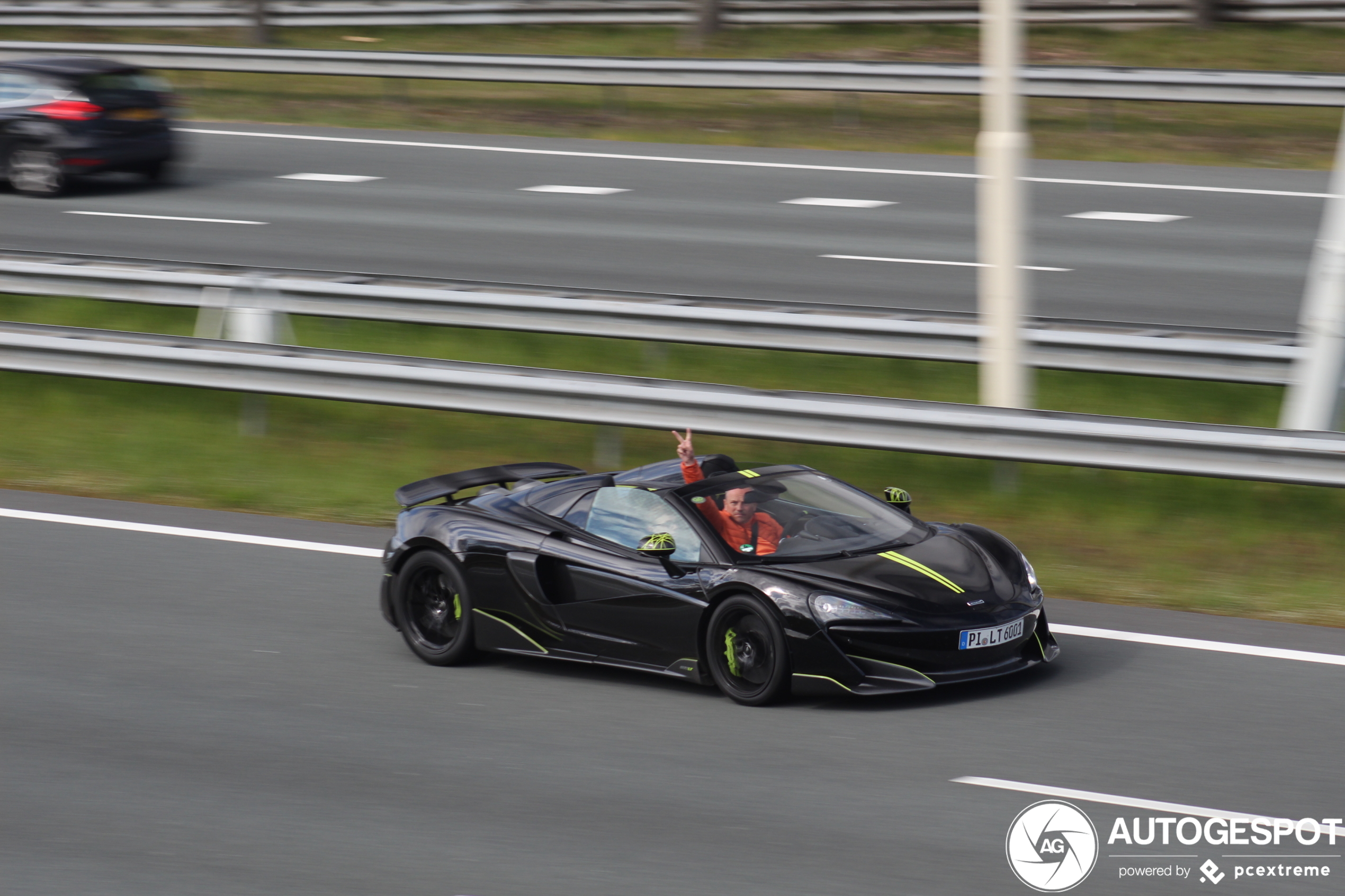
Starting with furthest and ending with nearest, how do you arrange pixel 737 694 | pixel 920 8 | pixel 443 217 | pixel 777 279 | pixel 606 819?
pixel 920 8, pixel 443 217, pixel 777 279, pixel 737 694, pixel 606 819

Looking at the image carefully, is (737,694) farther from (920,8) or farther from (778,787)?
(920,8)

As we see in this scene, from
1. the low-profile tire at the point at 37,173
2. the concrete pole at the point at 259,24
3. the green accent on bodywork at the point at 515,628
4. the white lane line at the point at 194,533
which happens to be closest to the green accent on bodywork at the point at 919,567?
the green accent on bodywork at the point at 515,628

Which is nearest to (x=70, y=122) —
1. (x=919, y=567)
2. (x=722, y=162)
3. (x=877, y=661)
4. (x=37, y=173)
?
(x=37, y=173)

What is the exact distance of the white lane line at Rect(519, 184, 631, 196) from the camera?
2138cm

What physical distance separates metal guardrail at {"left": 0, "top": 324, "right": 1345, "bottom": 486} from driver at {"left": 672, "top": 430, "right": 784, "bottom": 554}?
2623mm

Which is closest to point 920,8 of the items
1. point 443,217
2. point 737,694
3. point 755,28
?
point 755,28

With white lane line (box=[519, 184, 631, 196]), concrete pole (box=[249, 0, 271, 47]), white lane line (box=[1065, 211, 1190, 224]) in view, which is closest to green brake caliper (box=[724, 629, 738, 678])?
white lane line (box=[1065, 211, 1190, 224])

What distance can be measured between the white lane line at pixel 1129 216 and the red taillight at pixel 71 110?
11673mm

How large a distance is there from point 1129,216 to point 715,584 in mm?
12547

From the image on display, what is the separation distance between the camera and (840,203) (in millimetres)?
20609

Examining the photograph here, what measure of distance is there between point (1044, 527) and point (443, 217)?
10811 mm

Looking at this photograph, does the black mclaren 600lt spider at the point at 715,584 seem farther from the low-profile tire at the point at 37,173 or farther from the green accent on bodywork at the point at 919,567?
the low-profile tire at the point at 37,173

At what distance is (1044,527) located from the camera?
443 inches

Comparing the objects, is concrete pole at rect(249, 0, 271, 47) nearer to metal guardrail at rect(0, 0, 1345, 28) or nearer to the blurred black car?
metal guardrail at rect(0, 0, 1345, 28)
